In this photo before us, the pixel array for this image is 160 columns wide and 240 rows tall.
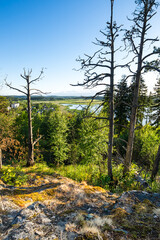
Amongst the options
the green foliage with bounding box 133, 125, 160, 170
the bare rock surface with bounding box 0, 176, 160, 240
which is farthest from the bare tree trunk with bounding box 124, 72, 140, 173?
the green foliage with bounding box 133, 125, 160, 170

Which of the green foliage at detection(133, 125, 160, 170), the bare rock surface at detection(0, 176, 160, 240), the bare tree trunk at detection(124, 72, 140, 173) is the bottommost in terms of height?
the green foliage at detection(133, 125, 160, 170)

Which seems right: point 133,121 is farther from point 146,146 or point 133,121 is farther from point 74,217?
point 146,146

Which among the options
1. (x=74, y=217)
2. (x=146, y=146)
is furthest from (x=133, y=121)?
(x=146, y=146)

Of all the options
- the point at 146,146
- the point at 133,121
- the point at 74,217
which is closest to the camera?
the point at 74,217

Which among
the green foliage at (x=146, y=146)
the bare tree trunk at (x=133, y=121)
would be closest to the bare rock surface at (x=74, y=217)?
the bare tree trunk at (x=133, y=121)

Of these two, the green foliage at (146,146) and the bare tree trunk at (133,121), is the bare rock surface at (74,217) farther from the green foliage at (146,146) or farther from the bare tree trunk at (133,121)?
the green foliage at (146,146)

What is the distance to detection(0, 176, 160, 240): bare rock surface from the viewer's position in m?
2.46

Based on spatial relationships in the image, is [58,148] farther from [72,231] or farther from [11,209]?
[72,231]

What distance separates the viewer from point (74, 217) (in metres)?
3.25

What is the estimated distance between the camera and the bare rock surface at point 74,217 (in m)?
2.46

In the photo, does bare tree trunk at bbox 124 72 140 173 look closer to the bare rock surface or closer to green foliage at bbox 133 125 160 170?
the bare rock surface

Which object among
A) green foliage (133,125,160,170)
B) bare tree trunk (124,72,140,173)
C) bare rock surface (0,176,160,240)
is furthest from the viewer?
green foliage (133,125,160,170)

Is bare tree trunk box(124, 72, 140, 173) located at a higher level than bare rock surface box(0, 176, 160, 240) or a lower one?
higher

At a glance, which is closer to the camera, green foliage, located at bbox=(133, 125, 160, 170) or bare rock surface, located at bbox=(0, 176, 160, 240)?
bare rock surface, located at bbox=(0, 176, 160, 240)
